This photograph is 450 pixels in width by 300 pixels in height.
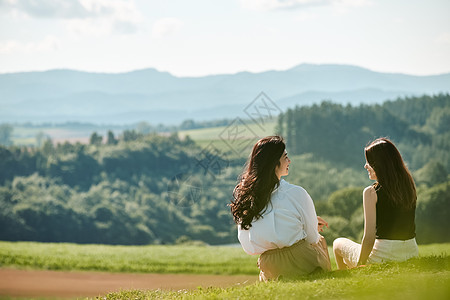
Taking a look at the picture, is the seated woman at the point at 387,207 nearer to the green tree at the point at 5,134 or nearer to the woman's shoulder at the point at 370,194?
the woman's shoulder at the point at 370,194

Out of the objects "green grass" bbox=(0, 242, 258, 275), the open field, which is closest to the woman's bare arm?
the open field

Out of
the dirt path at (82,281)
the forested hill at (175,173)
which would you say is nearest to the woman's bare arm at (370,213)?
the dirt path at (82,281)

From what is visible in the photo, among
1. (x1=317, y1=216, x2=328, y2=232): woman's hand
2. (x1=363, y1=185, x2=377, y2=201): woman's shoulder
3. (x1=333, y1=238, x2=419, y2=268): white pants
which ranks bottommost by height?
(x1=333, y1=238, x2=419, y2=268): white pants

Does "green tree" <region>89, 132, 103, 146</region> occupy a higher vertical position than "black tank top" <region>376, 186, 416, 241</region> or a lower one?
higher

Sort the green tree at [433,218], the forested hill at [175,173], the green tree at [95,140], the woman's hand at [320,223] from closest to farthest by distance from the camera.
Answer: the woman's hand at [320,223]
the green tree at [433,218]
the forested hill at [175,173]
the green tree at [95,140]

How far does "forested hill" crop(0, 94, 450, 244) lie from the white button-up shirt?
147 feet

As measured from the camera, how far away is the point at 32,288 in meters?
14.2

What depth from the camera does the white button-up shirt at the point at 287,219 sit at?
14.9 feet

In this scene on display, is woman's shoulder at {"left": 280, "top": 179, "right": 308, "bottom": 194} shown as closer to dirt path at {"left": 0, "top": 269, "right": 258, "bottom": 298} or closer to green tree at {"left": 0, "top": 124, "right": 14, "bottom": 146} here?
dirt path at {"left": 0, "top": 269, "right": 258, "bottom": 298}

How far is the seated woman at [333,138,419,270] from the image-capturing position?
4.59 m

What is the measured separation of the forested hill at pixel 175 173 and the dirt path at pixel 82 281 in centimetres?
3132

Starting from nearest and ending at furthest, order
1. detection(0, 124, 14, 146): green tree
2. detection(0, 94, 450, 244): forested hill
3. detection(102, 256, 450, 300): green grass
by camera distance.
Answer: detection(102, 256, 450, 300): green grass → detection(0, 94, 450, 244): forested hill → detection(0, 124, 14, 146): green tree

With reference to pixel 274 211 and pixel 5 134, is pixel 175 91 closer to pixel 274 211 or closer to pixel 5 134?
pixel 5 134

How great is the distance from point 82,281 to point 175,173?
150 ft
